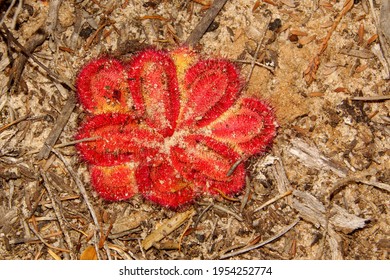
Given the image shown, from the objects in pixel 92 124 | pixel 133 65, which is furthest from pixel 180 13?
pixel 92 124

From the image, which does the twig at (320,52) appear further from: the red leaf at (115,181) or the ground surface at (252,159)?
the red leaf at (115,181)

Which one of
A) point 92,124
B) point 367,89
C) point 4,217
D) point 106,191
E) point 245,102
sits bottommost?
point 4,217

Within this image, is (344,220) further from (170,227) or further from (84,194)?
(84,194)

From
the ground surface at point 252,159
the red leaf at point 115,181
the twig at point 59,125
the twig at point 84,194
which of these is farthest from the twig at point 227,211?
the twig at point 59,125

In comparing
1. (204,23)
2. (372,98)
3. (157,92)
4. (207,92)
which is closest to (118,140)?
(157,92)

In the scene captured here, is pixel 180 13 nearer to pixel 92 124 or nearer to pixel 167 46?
pixel 167 46

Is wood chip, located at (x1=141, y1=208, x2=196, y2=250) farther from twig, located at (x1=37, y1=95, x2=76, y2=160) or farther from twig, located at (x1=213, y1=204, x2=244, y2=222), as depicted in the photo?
twig, located at (x1=37, y1=95, x2=76, y2=160)
